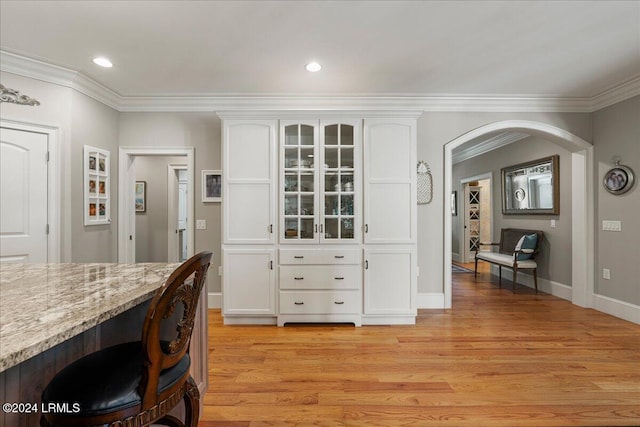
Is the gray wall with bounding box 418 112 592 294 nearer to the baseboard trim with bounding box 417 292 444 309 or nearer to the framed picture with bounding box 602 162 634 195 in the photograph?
the baseboard trim with bounding box 417 292 444 309

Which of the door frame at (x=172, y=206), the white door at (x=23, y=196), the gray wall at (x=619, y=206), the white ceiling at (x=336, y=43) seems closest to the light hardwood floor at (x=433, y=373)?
the gray wall at (x=619, y=206)

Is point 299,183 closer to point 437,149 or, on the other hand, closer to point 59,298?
point 437,149

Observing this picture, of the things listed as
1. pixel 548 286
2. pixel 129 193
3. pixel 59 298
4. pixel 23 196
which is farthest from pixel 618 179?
pixel 23 196

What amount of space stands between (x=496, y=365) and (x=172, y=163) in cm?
522

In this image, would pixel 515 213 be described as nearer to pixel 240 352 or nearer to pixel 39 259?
pixel 240 352

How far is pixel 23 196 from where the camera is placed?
2.77 metres

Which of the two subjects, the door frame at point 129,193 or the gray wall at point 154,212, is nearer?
the door frame at point 129,193

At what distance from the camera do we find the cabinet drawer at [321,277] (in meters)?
3.25

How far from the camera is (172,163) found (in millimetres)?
5191

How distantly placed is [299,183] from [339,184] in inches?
17.2

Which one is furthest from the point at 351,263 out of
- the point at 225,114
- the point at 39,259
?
the point at 39,259

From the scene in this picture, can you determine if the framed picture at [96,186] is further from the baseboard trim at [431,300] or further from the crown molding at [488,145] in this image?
the crown molding at [488,145]

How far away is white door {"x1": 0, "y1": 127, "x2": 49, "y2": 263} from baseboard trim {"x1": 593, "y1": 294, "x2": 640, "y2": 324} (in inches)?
237

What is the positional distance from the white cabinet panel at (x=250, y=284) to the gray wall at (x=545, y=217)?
403 cm
